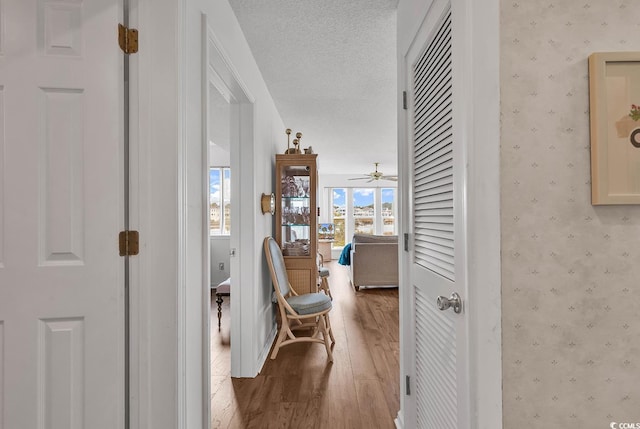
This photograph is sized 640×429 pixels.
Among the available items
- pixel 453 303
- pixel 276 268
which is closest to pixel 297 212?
pixel 276 268

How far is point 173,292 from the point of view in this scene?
1.26 metres

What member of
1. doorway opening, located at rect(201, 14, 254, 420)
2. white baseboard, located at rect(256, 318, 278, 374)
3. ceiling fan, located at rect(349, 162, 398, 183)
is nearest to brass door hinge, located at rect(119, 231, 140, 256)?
doorway opening, located at rect(201, 14, 254, 420)

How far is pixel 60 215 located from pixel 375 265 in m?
4.89

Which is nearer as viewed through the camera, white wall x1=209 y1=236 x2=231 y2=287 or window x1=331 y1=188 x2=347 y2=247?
white wall x1=209 y1=236 x2=231 y2=287

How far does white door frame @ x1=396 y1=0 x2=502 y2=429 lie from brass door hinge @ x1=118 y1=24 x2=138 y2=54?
46.2 inches

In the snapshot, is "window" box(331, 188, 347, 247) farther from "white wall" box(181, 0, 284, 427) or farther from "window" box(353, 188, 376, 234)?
"white wall" box(181, 0, 284, 427)

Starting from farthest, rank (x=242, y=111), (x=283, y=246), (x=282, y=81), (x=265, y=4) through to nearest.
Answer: (x=283, y=246), (x=282, y=81), (x=242, y=111), (x=265, y=4)

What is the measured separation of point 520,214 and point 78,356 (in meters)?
1.58

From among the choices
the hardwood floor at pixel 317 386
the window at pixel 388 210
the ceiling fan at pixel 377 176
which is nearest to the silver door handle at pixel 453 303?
the hardwood floor at pixel 317 386

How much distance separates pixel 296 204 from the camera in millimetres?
3660

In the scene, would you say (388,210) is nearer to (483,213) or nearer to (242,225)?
(242,225)

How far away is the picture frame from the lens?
0.97 meters

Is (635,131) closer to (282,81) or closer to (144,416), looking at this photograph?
(144,416)

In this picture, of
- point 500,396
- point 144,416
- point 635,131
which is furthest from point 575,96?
point 144,416
